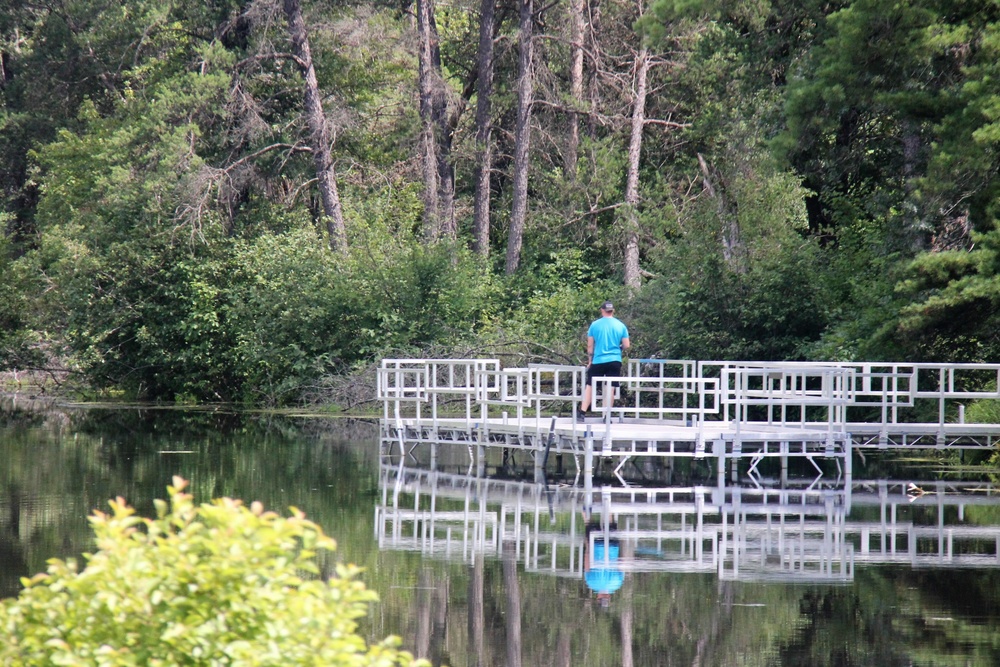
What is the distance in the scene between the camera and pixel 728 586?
11375 millimetres

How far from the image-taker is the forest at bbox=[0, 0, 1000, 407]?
26.3m

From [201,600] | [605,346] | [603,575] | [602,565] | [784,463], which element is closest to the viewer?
[201,600]

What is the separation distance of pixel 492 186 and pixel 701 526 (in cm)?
3567

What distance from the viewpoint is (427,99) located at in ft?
146

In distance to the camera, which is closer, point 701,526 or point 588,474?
point 701,526

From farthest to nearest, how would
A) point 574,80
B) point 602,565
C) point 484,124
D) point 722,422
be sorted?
point 484,124
point 574,80
point 722,422
point 602,565

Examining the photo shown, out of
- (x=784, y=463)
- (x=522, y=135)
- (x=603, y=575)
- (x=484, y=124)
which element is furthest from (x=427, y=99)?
(x=603, y=575)

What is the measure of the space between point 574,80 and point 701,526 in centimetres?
3137

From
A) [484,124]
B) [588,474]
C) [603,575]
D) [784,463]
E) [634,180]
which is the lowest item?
[603,575]

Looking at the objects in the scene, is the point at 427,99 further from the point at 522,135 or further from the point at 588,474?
the point at 588,474

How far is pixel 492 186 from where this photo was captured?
164 feet

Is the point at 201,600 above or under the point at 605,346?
under

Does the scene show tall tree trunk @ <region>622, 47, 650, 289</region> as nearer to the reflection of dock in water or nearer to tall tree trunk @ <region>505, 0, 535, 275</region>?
tall tree trunk @ <region>505, 0, 535, 275</region>

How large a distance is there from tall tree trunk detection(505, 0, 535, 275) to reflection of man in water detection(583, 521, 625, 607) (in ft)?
93.1
